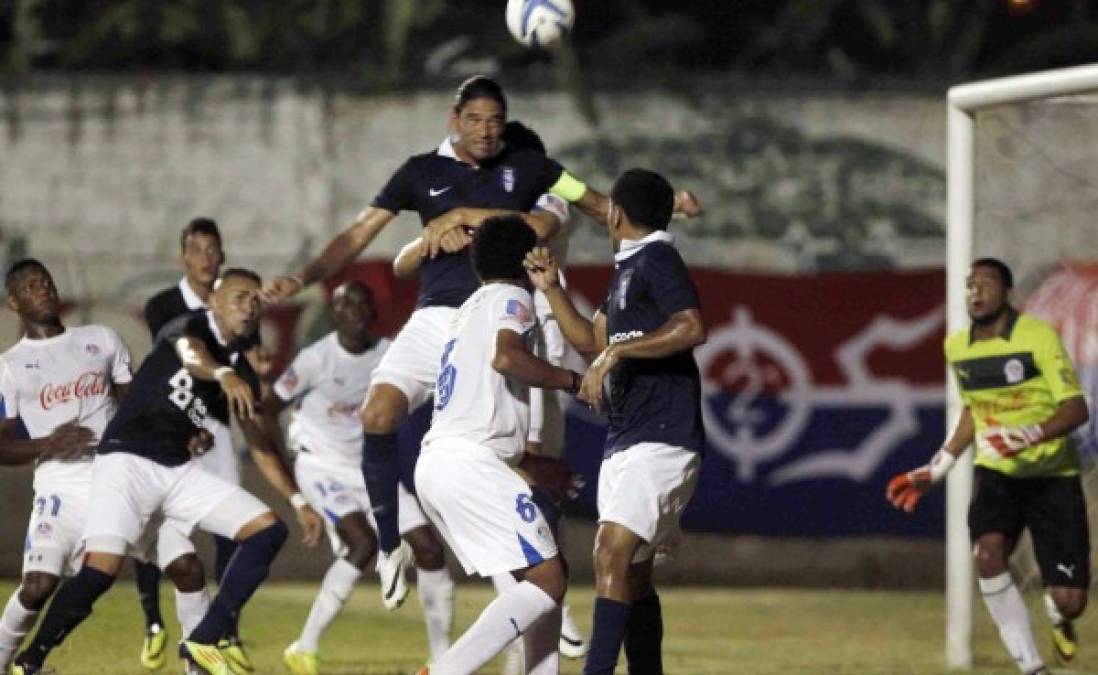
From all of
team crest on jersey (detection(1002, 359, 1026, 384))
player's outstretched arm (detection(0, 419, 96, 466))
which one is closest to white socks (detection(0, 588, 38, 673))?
player's outstretched arm (detection(0, 419, 96, 466))

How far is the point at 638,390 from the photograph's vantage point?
8961mm

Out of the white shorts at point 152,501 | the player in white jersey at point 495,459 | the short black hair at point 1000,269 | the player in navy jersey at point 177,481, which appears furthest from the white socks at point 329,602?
the short black hair at point 1000,269

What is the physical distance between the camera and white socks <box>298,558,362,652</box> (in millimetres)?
11961

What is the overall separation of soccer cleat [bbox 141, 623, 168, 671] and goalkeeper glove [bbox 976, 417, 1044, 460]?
4.24 metres

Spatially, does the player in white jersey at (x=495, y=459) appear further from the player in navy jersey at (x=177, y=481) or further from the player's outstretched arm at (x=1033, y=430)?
the player's outstretched arm at (x=1033, y=430)

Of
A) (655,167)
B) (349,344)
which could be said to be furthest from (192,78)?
(349,344)

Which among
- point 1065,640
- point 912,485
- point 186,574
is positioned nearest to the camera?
point 186,574

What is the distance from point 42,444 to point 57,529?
0.41 metres

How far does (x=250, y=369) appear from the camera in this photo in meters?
10.9

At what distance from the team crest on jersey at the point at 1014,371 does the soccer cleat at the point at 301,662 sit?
3.84 meters

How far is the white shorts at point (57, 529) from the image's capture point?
33.9ft

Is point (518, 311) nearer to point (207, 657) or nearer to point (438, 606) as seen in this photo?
point (207, 657)

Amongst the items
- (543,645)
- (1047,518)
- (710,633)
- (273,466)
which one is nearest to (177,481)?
(273,466)

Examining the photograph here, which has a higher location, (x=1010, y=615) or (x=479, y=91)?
(x=479, y=91)
